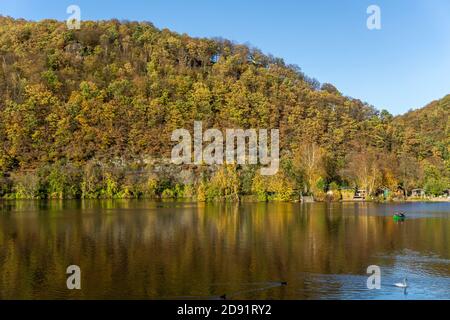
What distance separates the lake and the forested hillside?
112 ft

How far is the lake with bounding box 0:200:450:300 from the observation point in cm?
1872

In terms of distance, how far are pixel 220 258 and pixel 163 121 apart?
2912 inches

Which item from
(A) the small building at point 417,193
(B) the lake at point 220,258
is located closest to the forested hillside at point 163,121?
(A) the small building at point 417,193

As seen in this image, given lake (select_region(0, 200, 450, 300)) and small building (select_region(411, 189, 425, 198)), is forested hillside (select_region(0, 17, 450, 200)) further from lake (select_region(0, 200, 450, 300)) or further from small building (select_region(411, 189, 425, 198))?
lake (select_region(0, 200, 450, 300))

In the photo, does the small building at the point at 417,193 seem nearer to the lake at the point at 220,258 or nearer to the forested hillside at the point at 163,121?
the forested hillside at the point at 163,121

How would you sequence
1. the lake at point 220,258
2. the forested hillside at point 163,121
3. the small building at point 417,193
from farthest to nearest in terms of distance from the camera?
1. the small building at point 417,193
2. the forested hillside at point 163,121
3. the lake at point 220,258

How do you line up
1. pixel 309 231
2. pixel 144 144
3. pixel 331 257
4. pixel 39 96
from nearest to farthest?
pixel 331 257 < pixel 309 231 < pixel 144 144 < pixel 39 96

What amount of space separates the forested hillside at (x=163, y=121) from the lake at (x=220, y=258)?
34.2 meters

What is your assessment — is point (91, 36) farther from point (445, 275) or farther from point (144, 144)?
point (445, 275)

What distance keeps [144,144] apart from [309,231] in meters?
58.3

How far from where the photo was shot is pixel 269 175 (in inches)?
2849

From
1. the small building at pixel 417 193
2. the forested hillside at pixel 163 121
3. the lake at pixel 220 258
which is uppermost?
the forested hillside at pixel 163 121

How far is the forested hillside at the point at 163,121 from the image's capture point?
76.0 meters

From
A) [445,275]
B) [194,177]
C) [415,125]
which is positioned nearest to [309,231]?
[445,275]
